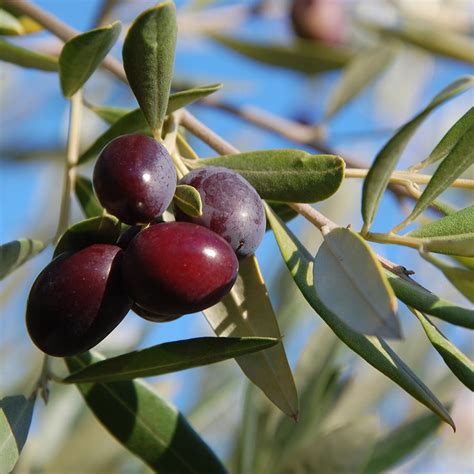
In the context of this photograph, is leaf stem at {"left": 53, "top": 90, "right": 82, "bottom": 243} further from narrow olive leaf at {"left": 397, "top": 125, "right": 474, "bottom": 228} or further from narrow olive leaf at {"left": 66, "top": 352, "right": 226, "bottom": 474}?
narrow olive leaf at {"left": 397, "top": 125, "right": 474, "bottom": 228}

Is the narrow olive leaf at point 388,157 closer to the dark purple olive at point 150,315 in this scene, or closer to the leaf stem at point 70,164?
the dark purple olive at point 150,315

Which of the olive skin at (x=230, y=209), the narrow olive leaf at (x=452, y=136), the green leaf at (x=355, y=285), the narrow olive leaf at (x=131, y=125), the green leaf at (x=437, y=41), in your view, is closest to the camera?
the green leaf at (x=355, y=285)

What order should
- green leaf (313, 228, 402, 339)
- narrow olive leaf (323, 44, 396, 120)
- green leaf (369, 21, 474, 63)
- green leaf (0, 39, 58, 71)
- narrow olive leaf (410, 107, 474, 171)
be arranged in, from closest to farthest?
green leaf (313, 228, 402, 339) → narrow olive leaf (410, 107, 474, 171) → green leaf (0, 39, 58, 71) → narrow olive leaf (323, 44, 396, 120) → green leaf (369, 21, 474, 63)

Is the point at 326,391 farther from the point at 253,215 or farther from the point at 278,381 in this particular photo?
the point at 253,215

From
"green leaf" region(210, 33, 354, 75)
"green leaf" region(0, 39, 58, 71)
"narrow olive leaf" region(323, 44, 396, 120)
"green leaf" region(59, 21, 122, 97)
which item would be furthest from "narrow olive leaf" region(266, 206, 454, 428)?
"green leaf" region(210, 33, 354, 75)

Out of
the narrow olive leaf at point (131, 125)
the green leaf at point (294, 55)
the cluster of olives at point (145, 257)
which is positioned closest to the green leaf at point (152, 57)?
the cluster of olives at point (145, 257)

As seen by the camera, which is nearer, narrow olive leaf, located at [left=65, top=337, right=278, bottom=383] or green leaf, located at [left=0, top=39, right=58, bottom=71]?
narrow olive leaf, located at [left=65, top=337, right=278, bottom=383]

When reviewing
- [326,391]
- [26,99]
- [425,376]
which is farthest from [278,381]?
[26,99]

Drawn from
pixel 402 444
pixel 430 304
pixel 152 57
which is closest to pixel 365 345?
pixel 430 304
